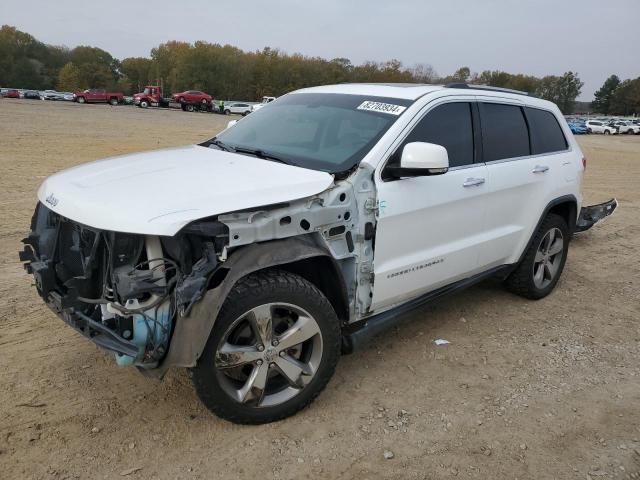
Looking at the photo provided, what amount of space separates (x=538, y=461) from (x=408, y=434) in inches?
27.7

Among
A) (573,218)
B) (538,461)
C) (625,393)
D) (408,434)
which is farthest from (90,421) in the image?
(573,218)

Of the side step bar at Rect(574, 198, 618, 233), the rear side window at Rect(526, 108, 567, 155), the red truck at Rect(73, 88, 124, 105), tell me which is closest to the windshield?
the rear side window at Rect(526, 108, 567, 155)

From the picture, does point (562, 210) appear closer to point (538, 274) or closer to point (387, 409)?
point (538, 274)

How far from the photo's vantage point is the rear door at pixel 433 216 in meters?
3.33

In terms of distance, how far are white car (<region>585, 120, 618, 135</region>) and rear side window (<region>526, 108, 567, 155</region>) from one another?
56.1m

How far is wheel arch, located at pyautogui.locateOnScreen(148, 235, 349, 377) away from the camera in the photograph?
2586mm

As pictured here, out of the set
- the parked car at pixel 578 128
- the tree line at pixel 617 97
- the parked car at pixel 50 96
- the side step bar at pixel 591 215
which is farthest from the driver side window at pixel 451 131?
the tree line at pixel 617 97

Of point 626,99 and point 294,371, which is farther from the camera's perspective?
point 626,99

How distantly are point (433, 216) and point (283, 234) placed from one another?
4.02 ft

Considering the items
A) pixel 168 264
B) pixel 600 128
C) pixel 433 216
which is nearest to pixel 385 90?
pixel 433 216

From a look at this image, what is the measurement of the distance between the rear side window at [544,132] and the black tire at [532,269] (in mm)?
628

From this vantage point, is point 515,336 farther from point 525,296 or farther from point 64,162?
point 64,162

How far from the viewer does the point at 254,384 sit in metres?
2.91

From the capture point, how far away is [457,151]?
12.7 feet
